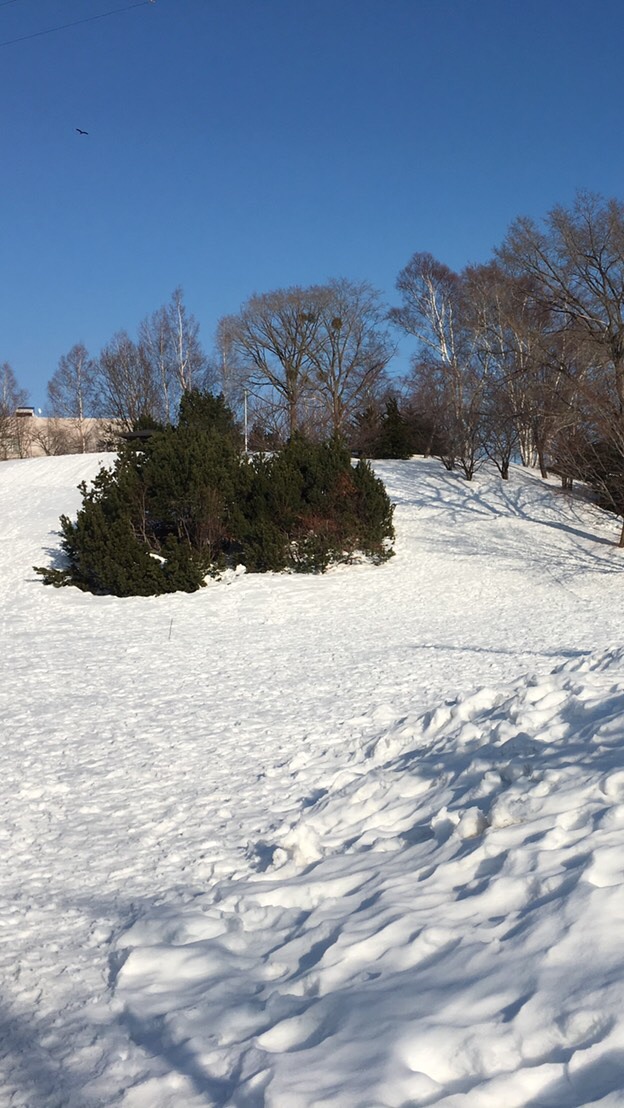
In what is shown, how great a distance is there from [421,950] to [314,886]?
94 cm

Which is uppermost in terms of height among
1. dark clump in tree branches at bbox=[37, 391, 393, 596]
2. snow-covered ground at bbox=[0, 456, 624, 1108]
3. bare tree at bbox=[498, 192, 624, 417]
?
bare tree at bbox=[498, 192, 624, 417]

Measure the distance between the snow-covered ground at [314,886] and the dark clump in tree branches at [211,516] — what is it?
23.0 feet

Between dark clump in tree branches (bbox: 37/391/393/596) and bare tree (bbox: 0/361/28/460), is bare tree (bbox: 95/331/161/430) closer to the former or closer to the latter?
bare tree (bbox: 0/361/28/460)

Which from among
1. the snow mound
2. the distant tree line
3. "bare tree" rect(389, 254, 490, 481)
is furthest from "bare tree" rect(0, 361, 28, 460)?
the snow mound

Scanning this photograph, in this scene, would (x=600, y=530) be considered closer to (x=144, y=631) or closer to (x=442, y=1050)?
(x=144, y=631)

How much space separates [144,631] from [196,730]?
634cm

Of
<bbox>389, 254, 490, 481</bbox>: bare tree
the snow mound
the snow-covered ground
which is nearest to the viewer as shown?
the snow mound

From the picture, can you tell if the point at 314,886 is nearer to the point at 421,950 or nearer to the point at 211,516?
the point at 421,950

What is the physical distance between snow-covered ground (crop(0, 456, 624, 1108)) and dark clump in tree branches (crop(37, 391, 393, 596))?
7000 millimetres

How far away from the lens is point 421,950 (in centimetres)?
302

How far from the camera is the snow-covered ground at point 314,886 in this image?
2447mm

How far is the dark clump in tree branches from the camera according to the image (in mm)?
16781

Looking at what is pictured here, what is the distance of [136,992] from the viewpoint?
312 cm

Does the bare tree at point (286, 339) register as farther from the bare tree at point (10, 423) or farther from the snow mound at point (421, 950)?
the snow mound at point (421, 950)
